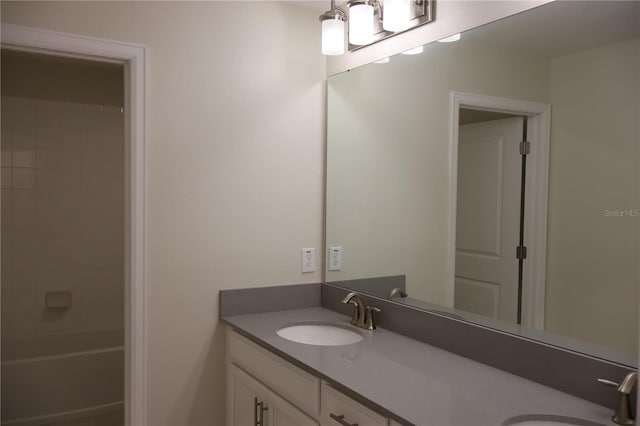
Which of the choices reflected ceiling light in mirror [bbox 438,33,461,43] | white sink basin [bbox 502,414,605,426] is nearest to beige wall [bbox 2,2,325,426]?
reflected ceiling light in mirror [bbox 438,33,461,43]

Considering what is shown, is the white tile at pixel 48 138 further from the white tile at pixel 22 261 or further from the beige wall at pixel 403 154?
the beige wall at pixel 403 154

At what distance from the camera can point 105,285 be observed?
12.2 feet

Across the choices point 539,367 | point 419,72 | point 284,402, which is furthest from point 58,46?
point 539,367

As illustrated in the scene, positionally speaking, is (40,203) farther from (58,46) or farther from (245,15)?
(245,15)

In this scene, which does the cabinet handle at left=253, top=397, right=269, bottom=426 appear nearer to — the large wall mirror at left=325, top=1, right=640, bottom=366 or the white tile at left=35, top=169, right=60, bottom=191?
the large wall mirror at left=325, top=1, right=640, bottom=366

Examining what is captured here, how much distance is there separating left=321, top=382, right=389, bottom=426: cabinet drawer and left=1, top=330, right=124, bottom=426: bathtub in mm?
2170

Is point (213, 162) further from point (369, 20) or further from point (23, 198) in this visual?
point (23, 198)

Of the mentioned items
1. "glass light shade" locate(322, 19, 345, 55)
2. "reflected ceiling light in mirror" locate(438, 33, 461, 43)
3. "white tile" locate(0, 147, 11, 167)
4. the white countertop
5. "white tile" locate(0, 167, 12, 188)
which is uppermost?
"glass light shade" locate(322, 19, 345, 55)

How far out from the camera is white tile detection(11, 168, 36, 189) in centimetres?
344

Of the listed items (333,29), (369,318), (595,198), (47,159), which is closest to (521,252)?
(595,198)

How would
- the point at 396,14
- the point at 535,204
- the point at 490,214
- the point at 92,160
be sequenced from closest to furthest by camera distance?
the point at 535,204
the point at 490,214
the point at 396,14
the point at 92,160

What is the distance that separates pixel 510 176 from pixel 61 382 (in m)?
2.98

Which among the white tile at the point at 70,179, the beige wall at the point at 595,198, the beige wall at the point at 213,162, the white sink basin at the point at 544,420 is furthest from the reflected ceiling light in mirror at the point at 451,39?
the white tile at the point at 70,179

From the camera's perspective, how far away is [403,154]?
2.24 metres
